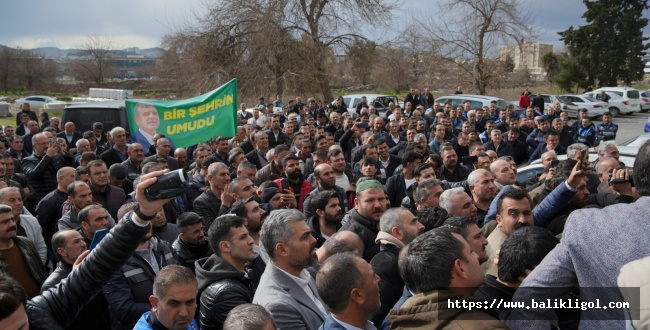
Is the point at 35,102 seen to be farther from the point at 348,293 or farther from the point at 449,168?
the point at 348,293

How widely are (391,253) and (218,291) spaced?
119 cm

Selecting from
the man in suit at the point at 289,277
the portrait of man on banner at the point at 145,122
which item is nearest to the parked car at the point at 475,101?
the portrait of man on banner at the point at 145,122

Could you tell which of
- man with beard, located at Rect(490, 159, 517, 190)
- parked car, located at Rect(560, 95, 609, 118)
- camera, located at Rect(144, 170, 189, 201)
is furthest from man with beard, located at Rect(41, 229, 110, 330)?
parked car, located at Rect(560, 95, 609, 118)

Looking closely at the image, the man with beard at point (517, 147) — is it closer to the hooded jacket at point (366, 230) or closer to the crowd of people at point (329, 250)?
the crowd of people at point (329, 250)

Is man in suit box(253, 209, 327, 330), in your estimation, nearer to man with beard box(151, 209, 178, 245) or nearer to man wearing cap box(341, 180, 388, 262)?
man wearing cap box(341, 180, 388, 262)

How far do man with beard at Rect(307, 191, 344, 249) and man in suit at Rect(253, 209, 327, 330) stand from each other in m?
1.45

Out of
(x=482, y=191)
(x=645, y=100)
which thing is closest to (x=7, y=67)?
(x=645, y=100)

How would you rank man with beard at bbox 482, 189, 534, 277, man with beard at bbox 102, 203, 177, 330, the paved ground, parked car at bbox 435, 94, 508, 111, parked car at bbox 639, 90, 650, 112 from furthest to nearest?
parked car at bbox 639, 90, 650, 112, the paved ground, parked car at bbox 435, 94, 508, 111, man with beard at bbox 482, 189, 534, 277, man with beard at bbox 102, 203, 177, 330

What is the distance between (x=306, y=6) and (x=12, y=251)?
24.7 m

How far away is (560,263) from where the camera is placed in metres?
2.32

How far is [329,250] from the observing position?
4.02 metres

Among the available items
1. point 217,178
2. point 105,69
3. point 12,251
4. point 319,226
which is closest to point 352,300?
point 319,226

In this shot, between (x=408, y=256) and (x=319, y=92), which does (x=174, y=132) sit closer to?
(x=408, y=256)

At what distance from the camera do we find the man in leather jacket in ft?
8.70
